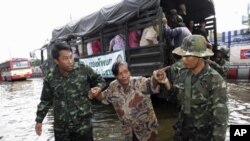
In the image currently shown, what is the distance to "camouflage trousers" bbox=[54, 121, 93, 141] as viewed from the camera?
11.1 ft

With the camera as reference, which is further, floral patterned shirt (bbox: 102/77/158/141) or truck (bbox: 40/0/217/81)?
truck (bbox: 40/0/217/81)

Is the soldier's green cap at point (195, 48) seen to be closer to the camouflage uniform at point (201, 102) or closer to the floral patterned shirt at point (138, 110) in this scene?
the camouflage uniform at point (201, 102)

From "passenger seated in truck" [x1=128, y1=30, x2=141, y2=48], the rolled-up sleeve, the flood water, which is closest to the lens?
the rolled-up sleeve

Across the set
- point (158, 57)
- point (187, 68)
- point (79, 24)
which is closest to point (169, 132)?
point (158, 57)

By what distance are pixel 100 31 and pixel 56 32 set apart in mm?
3372

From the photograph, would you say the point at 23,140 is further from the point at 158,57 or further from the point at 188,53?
the point at 188,53

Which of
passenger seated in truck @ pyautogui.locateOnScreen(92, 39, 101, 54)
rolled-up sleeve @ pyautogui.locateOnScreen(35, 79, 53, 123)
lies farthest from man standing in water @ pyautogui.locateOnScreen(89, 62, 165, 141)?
passenger seated in truck @ pyautogui.locateOnScreen(92, 39, 101, 54)

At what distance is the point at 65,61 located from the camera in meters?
3.37

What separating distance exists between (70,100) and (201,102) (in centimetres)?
147

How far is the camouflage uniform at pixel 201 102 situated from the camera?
253cm

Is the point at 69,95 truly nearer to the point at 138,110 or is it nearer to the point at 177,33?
the point at 138,110

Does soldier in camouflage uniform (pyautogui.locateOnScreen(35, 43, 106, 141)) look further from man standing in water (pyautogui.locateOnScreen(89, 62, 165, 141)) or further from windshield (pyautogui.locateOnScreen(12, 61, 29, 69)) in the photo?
windshield (pyautogui.locateOnScreen(12, 61, 29, 69))

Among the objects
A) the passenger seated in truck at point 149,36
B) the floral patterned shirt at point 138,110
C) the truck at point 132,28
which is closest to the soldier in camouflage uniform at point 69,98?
the floral patterned shirt at point 138,110

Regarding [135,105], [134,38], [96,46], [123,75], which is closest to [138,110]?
[135,105]
